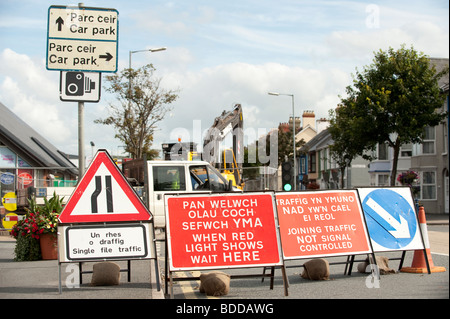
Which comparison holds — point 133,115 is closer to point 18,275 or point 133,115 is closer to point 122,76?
point 122,76

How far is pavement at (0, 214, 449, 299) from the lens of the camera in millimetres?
7270

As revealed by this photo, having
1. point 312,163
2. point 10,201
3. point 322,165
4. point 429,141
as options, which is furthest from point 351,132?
point 312,163

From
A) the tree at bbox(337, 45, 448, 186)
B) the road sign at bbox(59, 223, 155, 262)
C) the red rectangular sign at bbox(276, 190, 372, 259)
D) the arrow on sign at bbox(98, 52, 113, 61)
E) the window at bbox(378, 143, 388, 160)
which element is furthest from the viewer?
the window at bbox(378, 143, 388, 160)

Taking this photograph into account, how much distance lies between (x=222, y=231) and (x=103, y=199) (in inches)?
64.5

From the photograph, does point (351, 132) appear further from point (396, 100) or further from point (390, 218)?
point (390, 218)

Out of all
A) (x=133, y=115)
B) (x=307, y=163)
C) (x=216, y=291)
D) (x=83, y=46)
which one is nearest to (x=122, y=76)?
(x=133, y=115)

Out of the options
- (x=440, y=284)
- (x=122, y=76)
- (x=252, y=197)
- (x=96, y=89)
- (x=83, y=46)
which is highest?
(x=122, y=76)

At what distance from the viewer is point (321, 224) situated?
332 inches

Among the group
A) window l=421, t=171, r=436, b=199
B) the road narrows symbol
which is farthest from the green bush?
window l=421, t=171, r=436, b=199

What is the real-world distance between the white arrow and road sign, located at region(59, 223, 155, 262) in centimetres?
366

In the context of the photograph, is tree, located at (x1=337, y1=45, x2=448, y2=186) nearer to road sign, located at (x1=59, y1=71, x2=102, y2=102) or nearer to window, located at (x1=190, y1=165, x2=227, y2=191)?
window, located at (x1=190, y1=165, x2=227, y2=191)
